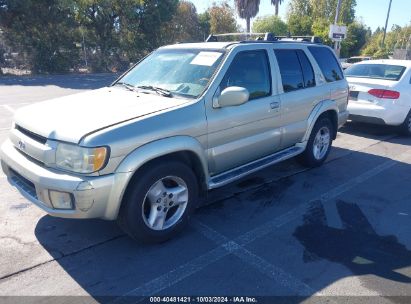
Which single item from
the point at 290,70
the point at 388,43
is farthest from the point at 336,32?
the point at 388,43

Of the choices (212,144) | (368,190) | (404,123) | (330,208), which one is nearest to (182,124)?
(212,144)

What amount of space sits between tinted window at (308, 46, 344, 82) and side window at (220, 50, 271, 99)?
1411mm

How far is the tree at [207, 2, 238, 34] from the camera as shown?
39188 millimetres

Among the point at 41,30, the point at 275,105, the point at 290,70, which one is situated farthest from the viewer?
the point at 41,30

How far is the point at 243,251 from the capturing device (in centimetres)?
358

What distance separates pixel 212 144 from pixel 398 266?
2.12 meters

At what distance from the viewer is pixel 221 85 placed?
3.99 meters

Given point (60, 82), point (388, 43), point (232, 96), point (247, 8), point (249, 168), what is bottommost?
point (388, 43)

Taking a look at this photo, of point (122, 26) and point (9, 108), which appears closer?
point (9, 108)

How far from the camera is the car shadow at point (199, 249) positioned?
3.14 m

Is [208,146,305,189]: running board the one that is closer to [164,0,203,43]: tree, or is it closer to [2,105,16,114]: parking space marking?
[2,105,16,114]: parking space marking

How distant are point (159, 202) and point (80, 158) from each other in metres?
0.92

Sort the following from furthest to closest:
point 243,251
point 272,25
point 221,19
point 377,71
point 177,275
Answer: point 272,25
point 221,19
point 377,71
point 243,251
point 177,275

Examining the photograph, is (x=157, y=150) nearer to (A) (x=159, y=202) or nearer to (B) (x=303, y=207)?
(A) (x=159, y=202)
